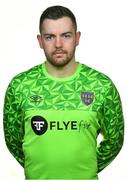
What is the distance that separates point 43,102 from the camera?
347 centimetres

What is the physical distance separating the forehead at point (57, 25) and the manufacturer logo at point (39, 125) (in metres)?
0.54

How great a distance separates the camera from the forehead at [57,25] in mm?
3369

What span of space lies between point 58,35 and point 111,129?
2.33 ft

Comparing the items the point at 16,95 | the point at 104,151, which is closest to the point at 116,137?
the point at 104,151

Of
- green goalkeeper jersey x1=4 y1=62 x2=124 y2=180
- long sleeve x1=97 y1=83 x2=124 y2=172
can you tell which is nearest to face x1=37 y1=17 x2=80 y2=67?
green goalkeeper jersey x1=4 y1=62 x2=124 y2=180

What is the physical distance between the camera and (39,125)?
11.2ft

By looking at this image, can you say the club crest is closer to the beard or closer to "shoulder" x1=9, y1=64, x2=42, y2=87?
the beard

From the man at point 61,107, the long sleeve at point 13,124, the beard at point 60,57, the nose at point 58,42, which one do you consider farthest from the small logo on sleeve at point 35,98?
the nose at point 58,42

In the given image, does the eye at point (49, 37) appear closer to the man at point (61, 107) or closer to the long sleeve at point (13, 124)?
the man at point (61, 107)

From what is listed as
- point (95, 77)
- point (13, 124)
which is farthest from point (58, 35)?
point (13, 124)

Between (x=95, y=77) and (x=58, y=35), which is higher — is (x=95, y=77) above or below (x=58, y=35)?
below

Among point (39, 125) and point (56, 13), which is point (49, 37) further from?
point (39, 125)

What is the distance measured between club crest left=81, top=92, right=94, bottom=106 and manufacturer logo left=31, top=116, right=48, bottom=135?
0.28 metres

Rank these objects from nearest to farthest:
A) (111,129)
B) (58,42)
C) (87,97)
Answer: (58,42)
(87,97)
(111,129)
